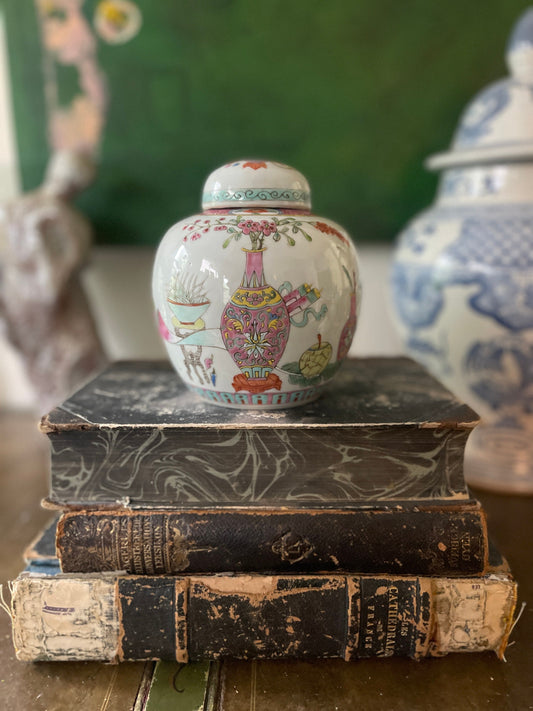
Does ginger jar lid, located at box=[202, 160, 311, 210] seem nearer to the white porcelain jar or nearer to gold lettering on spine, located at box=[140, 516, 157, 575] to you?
the white porcelain jar

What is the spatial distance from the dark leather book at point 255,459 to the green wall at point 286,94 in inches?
22.1

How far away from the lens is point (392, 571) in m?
0.47

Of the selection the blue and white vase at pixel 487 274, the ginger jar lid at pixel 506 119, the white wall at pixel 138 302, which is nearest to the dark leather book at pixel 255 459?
the blue and white vase at pixel 487 274

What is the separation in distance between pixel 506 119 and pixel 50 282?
741 millimetres

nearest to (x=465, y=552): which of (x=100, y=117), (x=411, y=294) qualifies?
(x=411, y=294)

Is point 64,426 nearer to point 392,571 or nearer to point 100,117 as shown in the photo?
point 392,571

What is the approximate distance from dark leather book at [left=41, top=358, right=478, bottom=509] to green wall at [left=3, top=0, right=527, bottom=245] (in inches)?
22.1

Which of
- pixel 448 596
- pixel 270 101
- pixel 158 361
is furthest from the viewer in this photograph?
pixel 270 101

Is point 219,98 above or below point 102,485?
above

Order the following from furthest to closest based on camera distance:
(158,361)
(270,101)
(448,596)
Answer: (270,101) < (158,361) < (448,596)

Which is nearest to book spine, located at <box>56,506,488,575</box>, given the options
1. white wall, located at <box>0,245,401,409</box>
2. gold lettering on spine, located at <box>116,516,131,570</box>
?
gold lettering on spine, located at <box>116,516,131,570</box>

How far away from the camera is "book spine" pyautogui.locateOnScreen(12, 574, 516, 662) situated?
0.45m

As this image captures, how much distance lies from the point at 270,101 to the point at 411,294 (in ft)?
1.38

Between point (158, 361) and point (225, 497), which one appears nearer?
point (225, 497)
